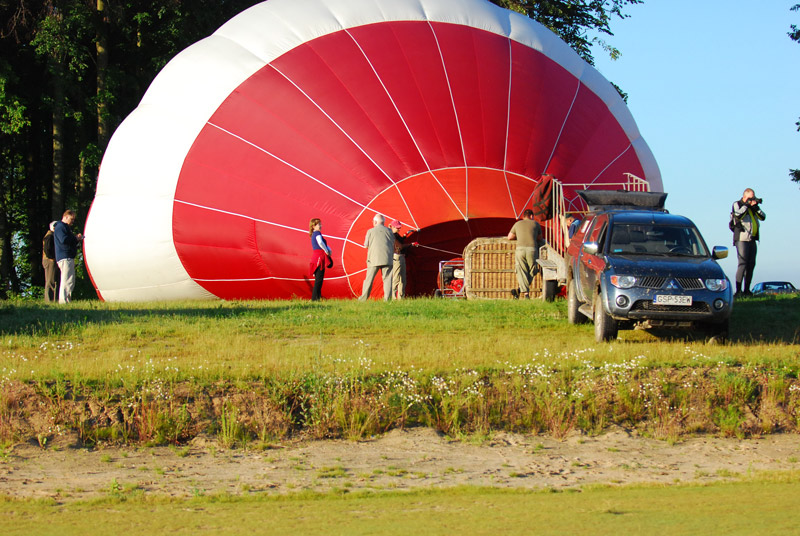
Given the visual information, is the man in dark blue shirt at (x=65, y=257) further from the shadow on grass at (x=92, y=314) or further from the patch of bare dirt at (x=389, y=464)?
the patch of bare dirt at (x=389, y=464)

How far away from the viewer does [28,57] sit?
104 ft

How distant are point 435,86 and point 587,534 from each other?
13.5 metres

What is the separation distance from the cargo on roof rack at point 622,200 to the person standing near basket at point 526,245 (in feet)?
4.13

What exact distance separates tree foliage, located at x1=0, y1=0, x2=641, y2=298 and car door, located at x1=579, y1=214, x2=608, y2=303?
60.5ft

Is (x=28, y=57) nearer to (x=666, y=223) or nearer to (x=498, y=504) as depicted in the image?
(x=666, y=223)

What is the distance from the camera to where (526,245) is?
16.8 meters

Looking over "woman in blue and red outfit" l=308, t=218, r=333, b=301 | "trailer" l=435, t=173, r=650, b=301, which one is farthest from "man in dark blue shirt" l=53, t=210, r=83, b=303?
"trailer" l=435, t=173, r=650, b=301

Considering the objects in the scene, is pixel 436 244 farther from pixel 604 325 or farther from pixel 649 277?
pixel 649 277

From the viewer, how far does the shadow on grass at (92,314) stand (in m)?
12.5

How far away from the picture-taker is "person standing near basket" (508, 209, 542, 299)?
16812 mm

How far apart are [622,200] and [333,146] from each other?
16.7 feet

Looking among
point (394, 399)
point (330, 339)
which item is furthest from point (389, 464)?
point (330, 339)

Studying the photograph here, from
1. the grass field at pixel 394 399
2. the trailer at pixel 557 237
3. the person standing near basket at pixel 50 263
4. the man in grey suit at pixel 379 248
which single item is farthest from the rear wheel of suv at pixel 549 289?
the person standing near basket at pixel 50 263

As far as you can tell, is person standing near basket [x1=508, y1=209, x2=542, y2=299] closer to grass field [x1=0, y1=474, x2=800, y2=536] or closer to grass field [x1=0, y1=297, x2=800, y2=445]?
grass field [x1=0, y1=297, x2=800, y2=445]
